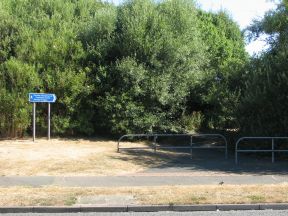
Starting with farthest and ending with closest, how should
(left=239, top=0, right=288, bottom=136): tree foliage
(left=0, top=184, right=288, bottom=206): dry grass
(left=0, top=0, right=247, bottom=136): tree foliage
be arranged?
(left=0, top=0, right=247, bottom=136): tree foliage
(left=239, top=0, right=288, bottom=136): tree foliage
(left=0, top=184, right=288, bottom=206): dry grass

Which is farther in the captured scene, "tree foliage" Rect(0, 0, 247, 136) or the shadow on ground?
"tree foliage" Rect(0, 0, 247, 136)

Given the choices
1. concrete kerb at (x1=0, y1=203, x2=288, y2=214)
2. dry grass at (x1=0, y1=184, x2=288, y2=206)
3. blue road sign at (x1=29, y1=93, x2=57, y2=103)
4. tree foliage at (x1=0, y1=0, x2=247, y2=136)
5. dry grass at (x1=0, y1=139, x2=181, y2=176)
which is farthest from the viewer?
tree foliage at (x1=0, y1=0, x2=247, y2=136)

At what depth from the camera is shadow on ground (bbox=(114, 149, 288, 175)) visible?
50.0ft

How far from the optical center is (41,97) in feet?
69.1

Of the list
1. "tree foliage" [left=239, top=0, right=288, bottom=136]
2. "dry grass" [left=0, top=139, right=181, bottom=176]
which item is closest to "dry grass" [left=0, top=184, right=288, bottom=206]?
"dry grass" [left=0, top=139, right=181, bottom=176]

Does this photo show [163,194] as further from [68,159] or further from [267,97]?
[267,97]

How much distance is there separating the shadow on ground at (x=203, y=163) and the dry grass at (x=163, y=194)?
3.30 m

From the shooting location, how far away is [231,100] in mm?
21453

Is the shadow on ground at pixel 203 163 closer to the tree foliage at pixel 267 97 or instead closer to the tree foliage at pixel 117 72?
the tree foliage at pixel 267 97

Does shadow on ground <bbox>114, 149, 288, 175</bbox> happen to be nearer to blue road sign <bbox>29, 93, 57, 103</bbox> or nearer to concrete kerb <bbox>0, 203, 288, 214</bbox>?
blue road sign <bbox>29, 93, 57, 103</bbox>

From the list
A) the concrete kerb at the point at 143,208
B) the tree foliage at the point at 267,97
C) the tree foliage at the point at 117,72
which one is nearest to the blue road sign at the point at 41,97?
the tree foliage at the point at 117,72

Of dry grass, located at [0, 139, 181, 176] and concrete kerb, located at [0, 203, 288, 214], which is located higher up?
dry grass, located at [0, 139, 181, 176]

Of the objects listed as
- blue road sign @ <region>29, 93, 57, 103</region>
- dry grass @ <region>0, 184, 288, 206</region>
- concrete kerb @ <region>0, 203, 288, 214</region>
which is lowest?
concrete kerb @ <region>0, 203, 288, 214</region>

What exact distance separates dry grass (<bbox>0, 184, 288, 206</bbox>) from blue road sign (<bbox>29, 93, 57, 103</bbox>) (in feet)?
31.6
